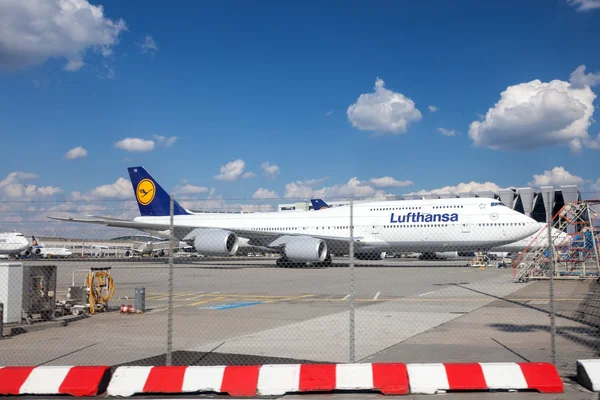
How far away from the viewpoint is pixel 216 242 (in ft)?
105

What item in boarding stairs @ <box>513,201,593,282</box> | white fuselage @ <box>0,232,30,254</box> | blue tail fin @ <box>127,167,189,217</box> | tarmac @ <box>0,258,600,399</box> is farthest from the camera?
white fuselage @ <box>0,232,30,254</box>

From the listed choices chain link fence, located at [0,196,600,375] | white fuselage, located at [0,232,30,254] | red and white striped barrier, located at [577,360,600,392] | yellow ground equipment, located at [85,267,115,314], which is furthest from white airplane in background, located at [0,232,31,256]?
red and white striped barrier, located at [577,360,600,392]

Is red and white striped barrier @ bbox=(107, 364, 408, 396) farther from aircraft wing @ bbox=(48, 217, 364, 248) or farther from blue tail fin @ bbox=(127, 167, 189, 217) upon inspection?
blue tail fin @ bbox=(127, 167, 189, 217)

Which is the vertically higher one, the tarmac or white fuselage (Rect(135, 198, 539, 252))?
white fuselage (Rect(135, 198, 539, 252))

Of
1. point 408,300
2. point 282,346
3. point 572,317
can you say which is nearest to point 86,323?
point 282,346

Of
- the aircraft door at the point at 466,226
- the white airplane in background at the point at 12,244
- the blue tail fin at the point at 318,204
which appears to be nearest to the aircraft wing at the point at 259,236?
the aircraft door at the point at 466,226

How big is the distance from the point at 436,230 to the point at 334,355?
24617 mm

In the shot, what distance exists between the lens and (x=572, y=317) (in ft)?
37.5

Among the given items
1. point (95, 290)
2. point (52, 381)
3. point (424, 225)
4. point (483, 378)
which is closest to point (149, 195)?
point (424, 225)

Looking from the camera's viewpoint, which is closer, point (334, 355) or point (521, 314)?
point (334, 355)

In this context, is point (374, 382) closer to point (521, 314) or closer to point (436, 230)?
point (521, 314)

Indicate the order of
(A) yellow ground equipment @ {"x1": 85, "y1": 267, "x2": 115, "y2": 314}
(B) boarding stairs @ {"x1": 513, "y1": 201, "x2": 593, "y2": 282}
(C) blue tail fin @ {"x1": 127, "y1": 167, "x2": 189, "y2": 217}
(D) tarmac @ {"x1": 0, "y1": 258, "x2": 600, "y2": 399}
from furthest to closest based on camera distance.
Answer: (C) blue tail fin @ {"x1": 127, "y1": 167, "x2": 189, "y2": 217}, (B) boarding stairs @ {"x1": 513, "y1": 201, "x2": 593, "y2": 282}, (A) yellow ground equipment @ {"x1": 85, "y1": 267, "x2": 115, "y2": 314}, (D) tarmac @ {"x1": 0, "y1": 258, "x2": 600, "y2": 399}

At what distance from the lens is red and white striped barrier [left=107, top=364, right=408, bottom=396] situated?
5.94 metres

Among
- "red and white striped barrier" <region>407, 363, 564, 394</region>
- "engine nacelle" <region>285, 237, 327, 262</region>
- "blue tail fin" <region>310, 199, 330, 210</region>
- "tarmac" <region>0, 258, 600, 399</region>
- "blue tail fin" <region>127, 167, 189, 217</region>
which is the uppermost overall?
"blue tail fin" <region>310, 199, 330, 210</region>
